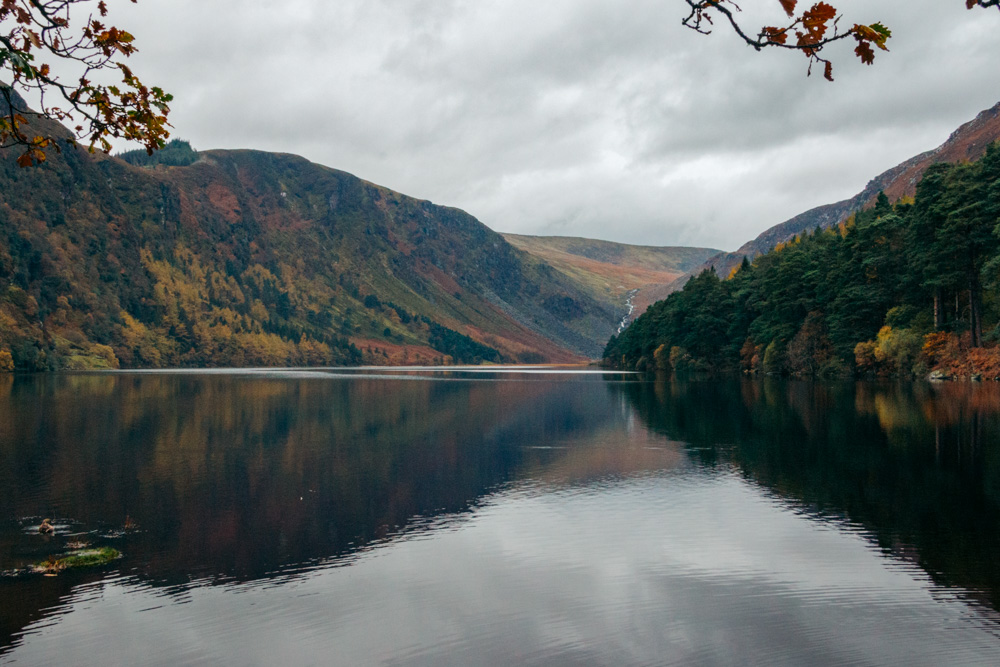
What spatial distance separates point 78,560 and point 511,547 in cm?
1158

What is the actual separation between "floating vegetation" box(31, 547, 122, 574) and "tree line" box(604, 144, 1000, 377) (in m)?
80.8

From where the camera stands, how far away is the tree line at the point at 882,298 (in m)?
86.1

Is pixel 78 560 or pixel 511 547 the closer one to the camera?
pixel 78 560

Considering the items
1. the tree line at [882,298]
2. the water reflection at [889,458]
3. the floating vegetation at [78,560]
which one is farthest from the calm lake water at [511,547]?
the tree line at [882,298]

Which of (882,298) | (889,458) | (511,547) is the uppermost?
(882,298)

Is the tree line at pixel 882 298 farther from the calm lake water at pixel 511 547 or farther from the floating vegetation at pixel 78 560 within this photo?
the floating vegetation at pixel 78 560

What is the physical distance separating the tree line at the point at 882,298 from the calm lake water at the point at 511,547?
148 ft

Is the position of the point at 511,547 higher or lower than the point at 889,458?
lower

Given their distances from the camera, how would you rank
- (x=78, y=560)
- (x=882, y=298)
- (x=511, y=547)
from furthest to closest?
(x=882, y=298)
(x=511, y=547)
(x=78, y=560)

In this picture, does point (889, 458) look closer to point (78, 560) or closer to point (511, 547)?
point (511, 547)

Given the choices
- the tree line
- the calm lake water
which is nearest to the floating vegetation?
the calm lake water

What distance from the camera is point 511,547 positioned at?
2352cm

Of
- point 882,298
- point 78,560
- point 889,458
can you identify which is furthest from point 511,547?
point 882,298

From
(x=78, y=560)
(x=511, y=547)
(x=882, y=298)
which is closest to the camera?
(x=78, y=560)
